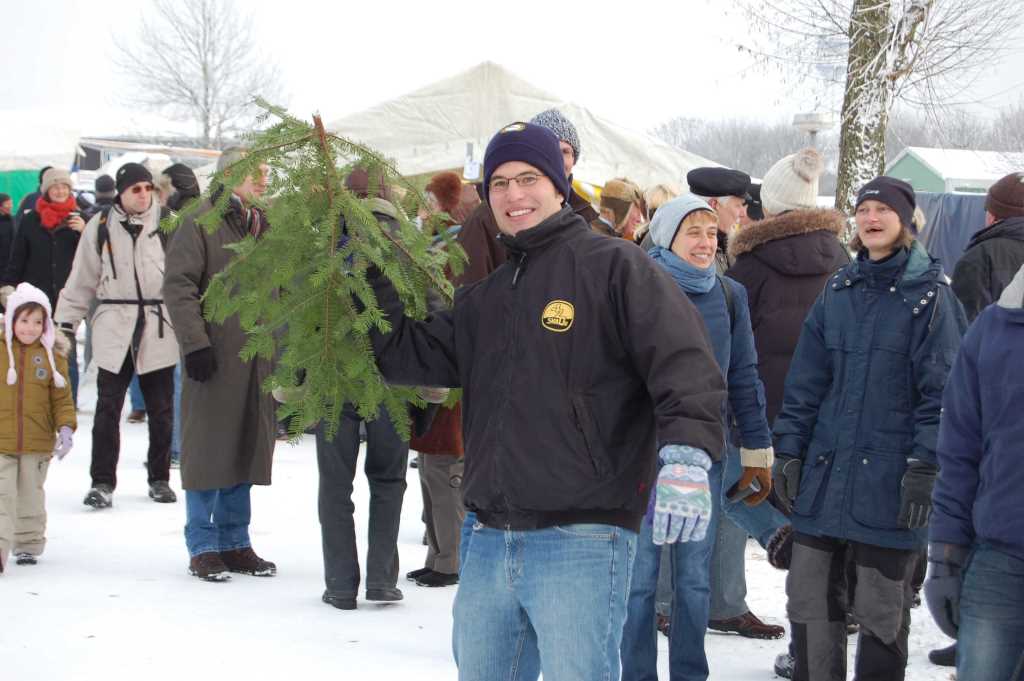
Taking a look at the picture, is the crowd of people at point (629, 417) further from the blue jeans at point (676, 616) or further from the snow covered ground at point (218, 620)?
the snow covered ground at point (218, 620)

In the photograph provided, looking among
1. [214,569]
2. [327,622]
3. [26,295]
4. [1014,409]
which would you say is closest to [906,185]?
[1014,409]

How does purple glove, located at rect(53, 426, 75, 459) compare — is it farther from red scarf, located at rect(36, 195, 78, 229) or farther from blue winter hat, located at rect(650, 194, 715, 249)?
red scarf, located at rect(36, 195, 78, 229)

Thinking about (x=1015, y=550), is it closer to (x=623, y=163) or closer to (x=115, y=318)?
(x=115, y=318)

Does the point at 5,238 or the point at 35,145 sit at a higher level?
the point at 35,145

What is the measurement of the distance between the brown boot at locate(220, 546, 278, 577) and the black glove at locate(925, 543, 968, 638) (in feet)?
13.5

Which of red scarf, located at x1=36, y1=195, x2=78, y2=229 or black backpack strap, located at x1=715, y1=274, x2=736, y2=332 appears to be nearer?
black backpack strap, located at x1=715, y1=274, x2=736, y2=332

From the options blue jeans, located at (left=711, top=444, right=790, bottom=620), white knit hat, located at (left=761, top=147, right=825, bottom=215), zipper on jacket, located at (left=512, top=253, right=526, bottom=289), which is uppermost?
white knit hat, located at (left=761, top=147, right=825, bottom=215)

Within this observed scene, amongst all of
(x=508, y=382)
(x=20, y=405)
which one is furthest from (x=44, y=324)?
(x=508, y=382)

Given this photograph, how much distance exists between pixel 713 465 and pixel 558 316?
5.60 ft

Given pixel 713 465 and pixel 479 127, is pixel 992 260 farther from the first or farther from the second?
pixel 479 127

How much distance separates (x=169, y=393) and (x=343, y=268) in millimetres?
5414

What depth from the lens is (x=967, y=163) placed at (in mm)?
38000

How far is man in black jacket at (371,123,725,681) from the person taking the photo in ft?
10.4

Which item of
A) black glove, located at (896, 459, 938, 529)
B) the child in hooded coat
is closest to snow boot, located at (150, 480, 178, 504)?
the child in hooded coat
